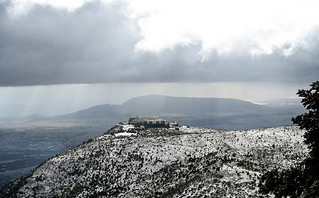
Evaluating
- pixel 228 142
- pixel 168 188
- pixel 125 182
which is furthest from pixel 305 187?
pixel 228 142

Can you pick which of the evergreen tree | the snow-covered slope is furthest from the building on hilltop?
the evergreen tree

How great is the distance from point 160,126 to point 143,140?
52624 mm

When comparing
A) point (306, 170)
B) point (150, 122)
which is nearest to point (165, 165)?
point (306, 170)

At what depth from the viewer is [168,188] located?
177ft

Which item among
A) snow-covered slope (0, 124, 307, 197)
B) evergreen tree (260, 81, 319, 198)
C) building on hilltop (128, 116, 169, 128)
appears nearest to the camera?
evergreen tree (260, 81, 319, 198)

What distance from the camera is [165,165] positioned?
68.5 meters

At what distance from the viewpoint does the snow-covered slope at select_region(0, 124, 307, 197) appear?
5272 centimetres

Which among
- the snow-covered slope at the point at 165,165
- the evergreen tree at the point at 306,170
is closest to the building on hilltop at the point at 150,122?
the snow-covered slope at the point at 165,165

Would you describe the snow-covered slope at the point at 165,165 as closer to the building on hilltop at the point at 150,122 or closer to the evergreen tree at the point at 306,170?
the evergreen tree at the point at 306,170

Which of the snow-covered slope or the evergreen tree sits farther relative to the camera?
the snow-covered slope

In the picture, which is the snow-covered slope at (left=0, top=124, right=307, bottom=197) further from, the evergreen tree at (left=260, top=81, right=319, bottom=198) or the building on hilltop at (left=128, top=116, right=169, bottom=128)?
the building on hilltop at (left=128, top=116, right=169, bottom=128)

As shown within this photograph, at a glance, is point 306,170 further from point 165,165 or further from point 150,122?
point 150,122

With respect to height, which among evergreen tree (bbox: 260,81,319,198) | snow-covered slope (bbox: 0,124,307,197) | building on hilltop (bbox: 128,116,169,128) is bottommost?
snow-covered slope (bbox: 0,124,307,197)

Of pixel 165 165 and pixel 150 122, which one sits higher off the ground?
pixel 150 122
